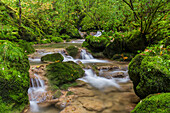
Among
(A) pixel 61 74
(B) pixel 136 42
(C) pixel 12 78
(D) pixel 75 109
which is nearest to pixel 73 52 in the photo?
(B) pixel 136 42

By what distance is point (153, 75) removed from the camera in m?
3.30

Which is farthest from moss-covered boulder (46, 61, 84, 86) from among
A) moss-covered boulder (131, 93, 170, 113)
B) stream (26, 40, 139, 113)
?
moss-covered boulder (131, 93, 170, 113)

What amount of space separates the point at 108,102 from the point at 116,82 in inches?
85.1

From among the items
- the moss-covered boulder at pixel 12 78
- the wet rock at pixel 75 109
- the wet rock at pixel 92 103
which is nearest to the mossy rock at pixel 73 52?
the wet rock at pixel 92 103

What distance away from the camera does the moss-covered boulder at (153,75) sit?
312 cm

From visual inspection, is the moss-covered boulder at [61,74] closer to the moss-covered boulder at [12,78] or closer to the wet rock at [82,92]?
the wet rock at [82,92]

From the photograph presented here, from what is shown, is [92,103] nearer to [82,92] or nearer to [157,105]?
[82,92]

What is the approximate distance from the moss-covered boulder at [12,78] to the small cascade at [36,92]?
0.40 meters

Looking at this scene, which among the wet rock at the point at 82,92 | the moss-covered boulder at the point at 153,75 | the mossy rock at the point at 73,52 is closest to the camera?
the moss-covered boulder at the point at 153,75

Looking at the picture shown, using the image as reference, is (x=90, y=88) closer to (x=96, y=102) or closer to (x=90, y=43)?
(x=96, y=102)

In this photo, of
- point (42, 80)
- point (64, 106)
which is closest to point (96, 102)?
point (64, 106)

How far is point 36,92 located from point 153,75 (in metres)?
3.92

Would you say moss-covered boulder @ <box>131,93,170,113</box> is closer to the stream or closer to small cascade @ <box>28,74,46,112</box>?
the stream

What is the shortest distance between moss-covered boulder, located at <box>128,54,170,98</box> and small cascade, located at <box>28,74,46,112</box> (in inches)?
127
